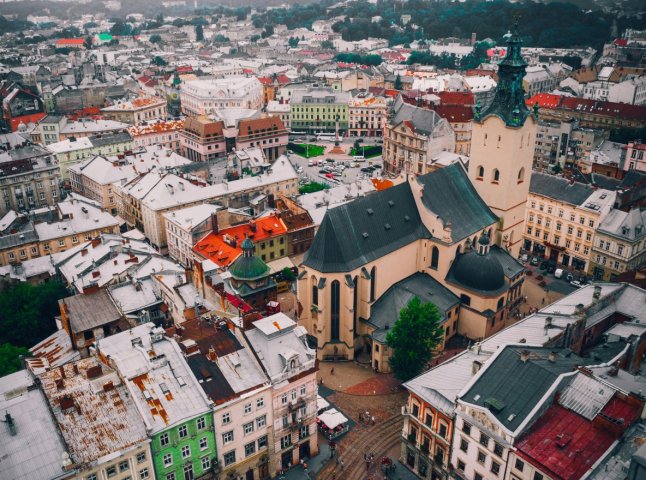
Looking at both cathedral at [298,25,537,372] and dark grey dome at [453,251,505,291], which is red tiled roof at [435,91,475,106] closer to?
cathedral at [298,25,537,372]

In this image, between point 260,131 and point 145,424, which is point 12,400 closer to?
point 145,424

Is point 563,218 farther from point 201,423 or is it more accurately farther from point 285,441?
point 201,423

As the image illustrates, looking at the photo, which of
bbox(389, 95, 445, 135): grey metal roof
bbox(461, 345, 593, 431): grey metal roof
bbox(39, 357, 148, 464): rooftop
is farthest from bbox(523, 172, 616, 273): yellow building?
bbox(39, 357, 148, 464): rooftop

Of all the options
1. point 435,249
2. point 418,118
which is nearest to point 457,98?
point 418,118

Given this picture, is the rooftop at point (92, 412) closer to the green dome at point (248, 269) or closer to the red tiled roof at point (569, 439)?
the green dome at point (248, 269)

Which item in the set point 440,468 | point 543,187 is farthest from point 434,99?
point 440,468
